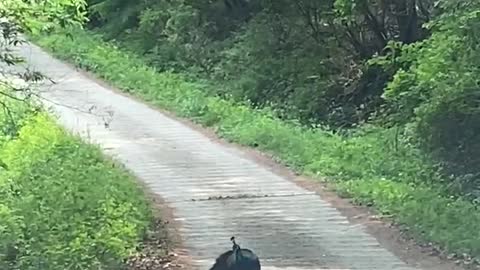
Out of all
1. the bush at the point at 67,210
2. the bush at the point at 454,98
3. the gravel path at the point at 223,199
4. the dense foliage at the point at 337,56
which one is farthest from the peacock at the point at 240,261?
the dense foliage at the point at 337,56

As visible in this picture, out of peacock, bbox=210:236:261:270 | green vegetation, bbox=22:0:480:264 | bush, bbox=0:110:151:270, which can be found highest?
green vegetation, bbox=22:0:480:264

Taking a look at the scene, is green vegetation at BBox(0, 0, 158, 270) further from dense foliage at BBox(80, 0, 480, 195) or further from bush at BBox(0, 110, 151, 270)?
dense foliage at BBox(80, 0, 480, 195)

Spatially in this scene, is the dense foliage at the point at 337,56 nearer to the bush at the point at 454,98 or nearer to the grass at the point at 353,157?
the bush at the point at 454,98

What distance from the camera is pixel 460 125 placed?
500 inches

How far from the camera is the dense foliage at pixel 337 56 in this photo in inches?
505

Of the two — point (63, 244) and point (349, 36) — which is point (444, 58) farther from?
point (349, 36)

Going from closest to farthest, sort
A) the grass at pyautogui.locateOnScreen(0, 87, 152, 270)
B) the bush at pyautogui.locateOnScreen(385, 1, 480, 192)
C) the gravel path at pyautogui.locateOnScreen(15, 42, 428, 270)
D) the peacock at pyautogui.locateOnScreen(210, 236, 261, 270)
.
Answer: the peacock at pyautogui.locateOnScreen(210, 236, 261, 270) < the grass at pyautogui.locateOnScreen(0, 87, 152, 270) < the gravel path at pyautogui.locateOnScreen(15, 42, 428, 270) < the bush at pyautogui.locateOnScreen(385, 1, 480, 192)

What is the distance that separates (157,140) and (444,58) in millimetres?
6388

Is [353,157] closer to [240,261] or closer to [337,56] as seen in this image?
[337,56]

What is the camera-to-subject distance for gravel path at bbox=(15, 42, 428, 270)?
34.5ft

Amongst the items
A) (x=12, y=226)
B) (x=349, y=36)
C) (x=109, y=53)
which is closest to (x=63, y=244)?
(x=12, y=226)

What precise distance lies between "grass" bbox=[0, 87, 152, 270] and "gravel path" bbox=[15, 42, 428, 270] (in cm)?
60

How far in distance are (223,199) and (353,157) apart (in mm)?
2870

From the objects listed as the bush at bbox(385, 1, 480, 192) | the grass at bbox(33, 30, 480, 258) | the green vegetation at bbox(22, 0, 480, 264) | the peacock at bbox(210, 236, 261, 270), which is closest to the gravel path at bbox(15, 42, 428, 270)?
the grass at bbox(33, 30, 480, 258)
